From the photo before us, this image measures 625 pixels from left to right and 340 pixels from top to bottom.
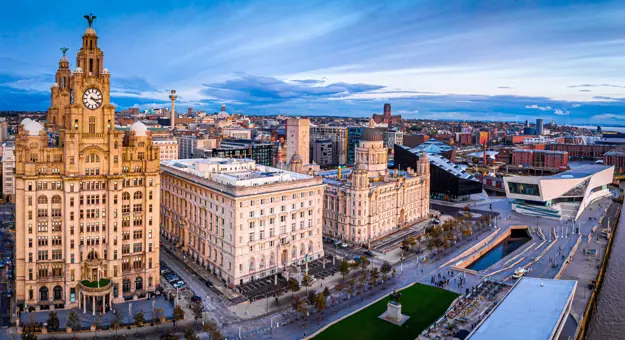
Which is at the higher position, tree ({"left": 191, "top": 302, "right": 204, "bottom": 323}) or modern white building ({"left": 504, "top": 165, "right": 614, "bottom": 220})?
modern white building ({"left": 504, "top": 165, "right": 614, "bottom": 220})

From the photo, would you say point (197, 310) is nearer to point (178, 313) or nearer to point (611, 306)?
point (178, 313)

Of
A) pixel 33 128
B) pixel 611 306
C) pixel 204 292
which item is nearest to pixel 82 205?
pixel 33 128

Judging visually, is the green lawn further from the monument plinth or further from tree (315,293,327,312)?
tree (315,293,327,312)

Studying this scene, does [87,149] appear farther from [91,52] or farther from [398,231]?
[398,231]

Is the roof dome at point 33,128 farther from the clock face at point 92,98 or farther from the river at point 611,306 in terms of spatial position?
the river at point 611,306

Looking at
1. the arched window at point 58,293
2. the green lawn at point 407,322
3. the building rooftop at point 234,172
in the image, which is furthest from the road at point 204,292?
the arched window at point 58,293

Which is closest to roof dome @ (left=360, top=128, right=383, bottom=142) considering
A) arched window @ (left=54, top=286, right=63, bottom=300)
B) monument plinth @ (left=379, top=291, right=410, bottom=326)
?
monument plinth @ (left=379, top=291, right=410, bottom=326)

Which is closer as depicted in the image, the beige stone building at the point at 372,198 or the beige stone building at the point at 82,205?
the beige stone building at the point at 82,205
